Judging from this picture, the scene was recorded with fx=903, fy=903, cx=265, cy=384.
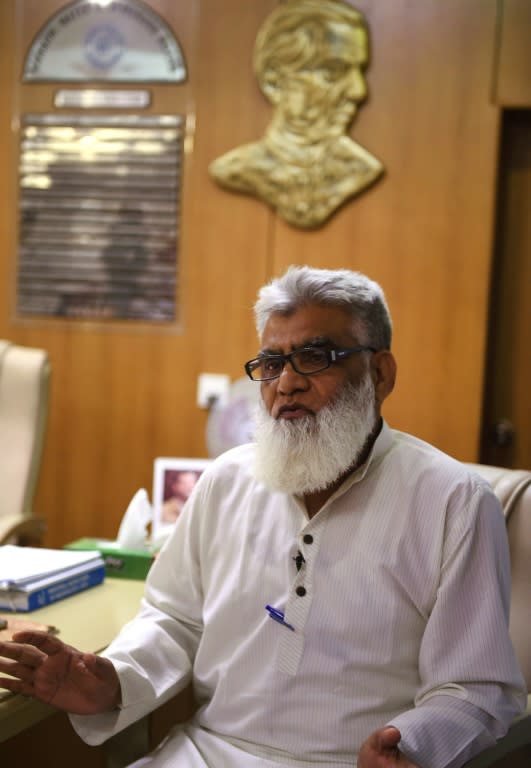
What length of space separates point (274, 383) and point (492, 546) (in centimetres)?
51

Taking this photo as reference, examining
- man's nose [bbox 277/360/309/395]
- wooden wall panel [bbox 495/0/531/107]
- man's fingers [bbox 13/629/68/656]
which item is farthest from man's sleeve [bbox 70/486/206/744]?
wooden wall panel [bbox 495/0/531/107]

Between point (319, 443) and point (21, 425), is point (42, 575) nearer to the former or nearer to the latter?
point (319, 443)

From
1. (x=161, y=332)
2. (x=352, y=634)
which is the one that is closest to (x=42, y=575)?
(x=352, y=634)

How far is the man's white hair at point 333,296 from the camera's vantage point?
5.58 feet

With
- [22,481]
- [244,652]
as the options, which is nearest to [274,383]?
[244,652]

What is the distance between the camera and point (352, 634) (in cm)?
158

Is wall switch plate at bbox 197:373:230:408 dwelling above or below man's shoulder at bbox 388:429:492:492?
below

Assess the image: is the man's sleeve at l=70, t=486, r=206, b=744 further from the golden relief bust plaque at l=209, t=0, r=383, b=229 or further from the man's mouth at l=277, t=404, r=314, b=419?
the golden relief bust plaque at l=209, t=0, r=383, b=229

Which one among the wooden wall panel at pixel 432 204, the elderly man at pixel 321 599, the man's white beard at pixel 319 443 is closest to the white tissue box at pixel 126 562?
the elderly man at pixel 321 599

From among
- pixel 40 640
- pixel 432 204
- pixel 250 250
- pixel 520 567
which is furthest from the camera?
pixel 250 250

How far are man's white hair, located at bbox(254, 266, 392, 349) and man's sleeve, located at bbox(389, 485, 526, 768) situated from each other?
40 cm

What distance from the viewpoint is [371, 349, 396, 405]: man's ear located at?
1.77 metres

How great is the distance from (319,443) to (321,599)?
28 centimetres

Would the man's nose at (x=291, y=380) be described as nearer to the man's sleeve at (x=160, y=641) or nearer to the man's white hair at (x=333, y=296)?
the man's white hair at (x=333, y=296)
